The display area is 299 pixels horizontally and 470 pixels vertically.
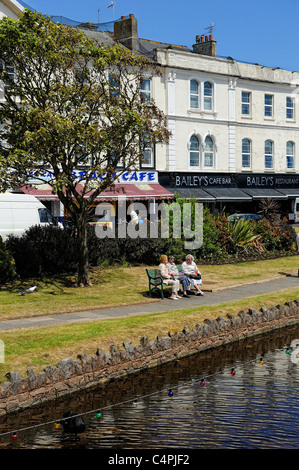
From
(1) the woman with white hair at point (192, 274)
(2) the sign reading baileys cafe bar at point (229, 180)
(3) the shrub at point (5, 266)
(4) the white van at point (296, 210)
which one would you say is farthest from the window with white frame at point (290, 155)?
(3) the shrub at point (5, 266)

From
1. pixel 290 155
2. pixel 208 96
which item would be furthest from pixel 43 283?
pixel 290 155

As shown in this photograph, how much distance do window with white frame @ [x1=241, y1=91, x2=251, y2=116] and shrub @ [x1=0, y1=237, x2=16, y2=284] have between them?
29.7 meters

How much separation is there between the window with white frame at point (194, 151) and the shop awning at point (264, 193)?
16.4ft

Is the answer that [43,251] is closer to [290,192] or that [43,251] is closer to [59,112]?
[59,112]

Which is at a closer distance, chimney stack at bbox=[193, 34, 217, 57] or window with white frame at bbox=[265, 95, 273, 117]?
chimney stack at bbox=[193, 34, 217, 57]

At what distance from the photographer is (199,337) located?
50.3ft

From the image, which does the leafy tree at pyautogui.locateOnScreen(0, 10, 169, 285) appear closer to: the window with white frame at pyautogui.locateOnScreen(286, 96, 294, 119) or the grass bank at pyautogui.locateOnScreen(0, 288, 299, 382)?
the grass bank at pyautogui.locateOnScreen(0, 288, 299, 382)

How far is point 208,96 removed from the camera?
44.5 metres

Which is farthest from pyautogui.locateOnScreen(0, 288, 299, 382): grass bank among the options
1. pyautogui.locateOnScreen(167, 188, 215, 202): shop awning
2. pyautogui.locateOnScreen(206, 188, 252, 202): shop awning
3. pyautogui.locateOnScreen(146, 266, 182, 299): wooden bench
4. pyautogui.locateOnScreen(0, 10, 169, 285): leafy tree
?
pyautogui.locateOnScreen(206, 188, 252, 202): shop awning

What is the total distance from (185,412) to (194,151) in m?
34.2

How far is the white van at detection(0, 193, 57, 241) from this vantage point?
81.3 feet

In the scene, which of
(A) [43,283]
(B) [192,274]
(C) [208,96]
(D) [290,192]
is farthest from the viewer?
(D) [290,192]

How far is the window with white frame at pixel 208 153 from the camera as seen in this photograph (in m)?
44.6

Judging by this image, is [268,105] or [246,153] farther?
[268,105]
